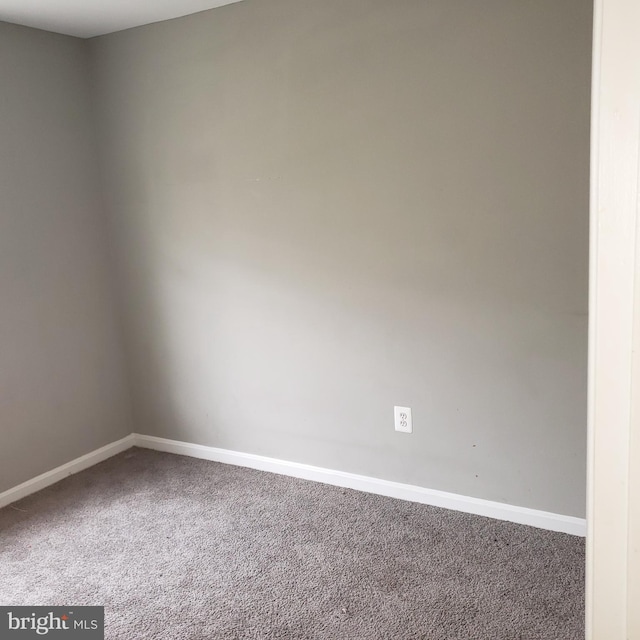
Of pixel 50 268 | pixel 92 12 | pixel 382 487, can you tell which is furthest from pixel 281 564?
pixel 92 12

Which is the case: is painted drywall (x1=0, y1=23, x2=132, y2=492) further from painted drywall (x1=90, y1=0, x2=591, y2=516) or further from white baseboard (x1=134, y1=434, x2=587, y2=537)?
white baseboard (x1=134, y1=434, x2=587, y2=537)

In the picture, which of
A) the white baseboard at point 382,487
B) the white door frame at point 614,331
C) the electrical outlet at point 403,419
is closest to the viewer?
the white door frame at point 614,331

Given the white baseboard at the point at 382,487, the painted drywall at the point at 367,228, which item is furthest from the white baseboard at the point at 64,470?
the painted drywall at the point at 367,228

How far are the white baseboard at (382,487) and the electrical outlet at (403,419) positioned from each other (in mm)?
261

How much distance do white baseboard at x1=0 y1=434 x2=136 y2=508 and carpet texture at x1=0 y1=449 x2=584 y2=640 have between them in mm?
52

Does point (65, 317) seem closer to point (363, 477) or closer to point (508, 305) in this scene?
point (363, 477)

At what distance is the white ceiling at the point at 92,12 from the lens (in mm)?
2613

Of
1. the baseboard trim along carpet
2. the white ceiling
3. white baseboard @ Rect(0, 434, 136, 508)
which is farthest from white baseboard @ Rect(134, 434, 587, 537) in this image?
the white ceiling

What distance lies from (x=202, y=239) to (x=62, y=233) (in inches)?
28.5

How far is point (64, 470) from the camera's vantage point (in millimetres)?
3209

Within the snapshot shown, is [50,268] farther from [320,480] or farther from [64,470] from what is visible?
[320,480]

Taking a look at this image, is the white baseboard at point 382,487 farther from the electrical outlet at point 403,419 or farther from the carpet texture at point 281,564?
the electrical outlet at point 403,419

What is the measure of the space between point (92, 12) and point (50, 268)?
1.20 metres

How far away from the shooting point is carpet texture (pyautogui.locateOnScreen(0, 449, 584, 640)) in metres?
1.99
